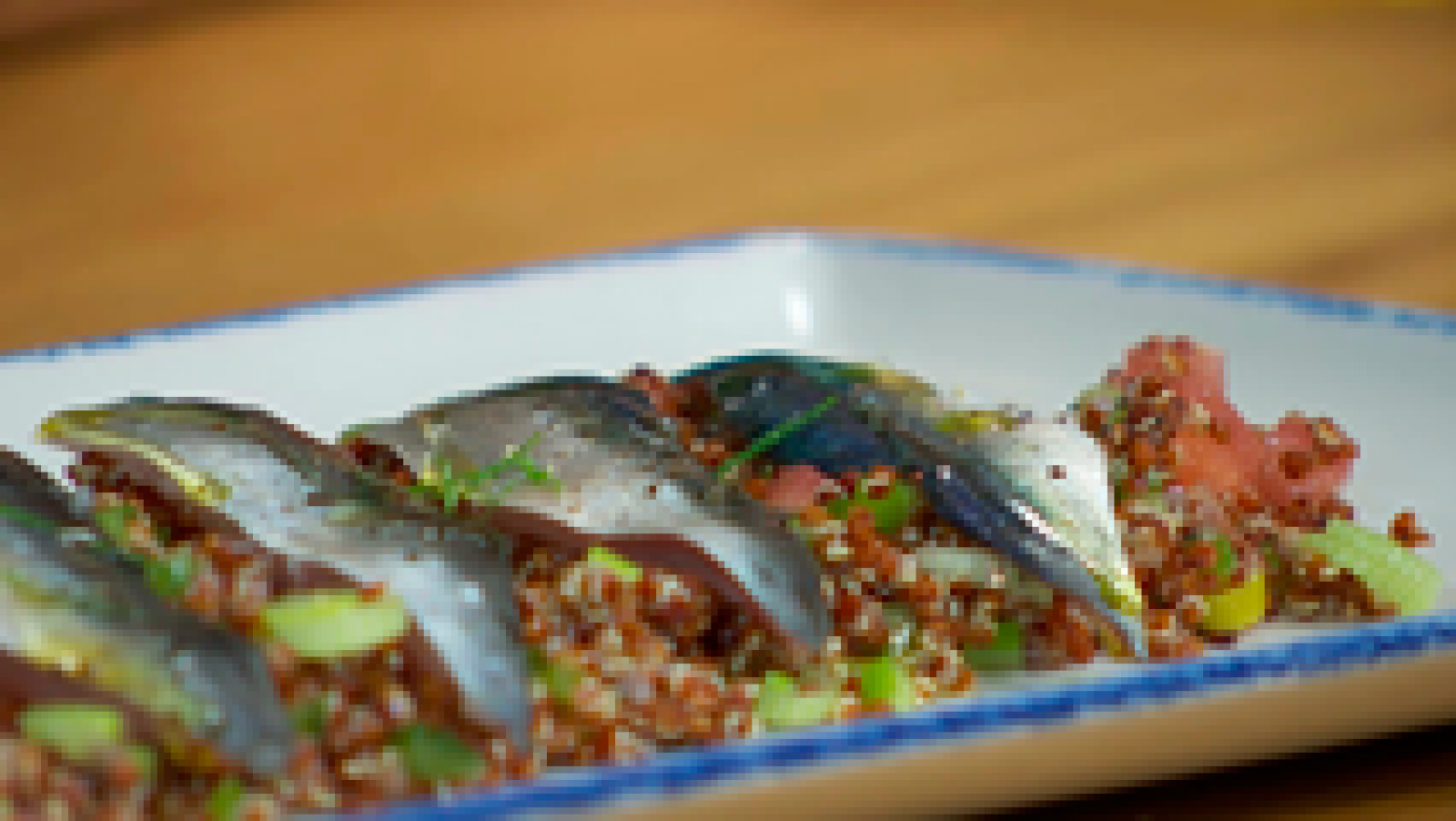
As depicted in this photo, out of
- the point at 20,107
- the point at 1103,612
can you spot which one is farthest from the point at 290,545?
the point at 20,107

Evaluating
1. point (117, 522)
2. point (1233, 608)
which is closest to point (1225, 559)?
point (1233, 608)

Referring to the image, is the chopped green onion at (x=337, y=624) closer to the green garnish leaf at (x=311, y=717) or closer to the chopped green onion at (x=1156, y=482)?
the green garnish leaf at (x=311, y=717)

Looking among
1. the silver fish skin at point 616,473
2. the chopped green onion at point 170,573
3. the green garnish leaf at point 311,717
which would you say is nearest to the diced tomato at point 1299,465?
the silver fish skin at point 616,473

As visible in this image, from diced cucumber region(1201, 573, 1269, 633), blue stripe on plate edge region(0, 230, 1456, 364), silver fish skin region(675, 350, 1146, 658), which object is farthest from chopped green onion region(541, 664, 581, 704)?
blue stripe on plate edge region(0, 230, 1456, 364)

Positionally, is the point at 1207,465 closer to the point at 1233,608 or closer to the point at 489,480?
the point at 1233,608

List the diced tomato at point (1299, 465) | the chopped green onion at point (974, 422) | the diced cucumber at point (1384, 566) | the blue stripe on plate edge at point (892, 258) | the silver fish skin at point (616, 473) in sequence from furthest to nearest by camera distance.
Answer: the blue stripe on plate edge at point (892, 258) < the diced tomato at point (1299, 465) < the chopped green onion at point (974, 422) < the diced cucumber at point (1384, 566) < the silver fish skin at point (616, 473)

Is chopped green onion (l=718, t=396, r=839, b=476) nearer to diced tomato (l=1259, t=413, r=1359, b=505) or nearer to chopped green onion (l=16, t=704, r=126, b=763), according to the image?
diced tomato (l=1259, t=413, r=1359, b=505)
